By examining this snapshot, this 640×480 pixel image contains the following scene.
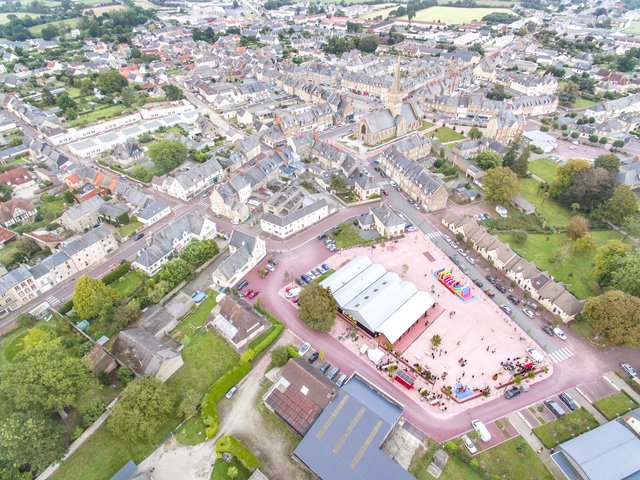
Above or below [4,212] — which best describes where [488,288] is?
above

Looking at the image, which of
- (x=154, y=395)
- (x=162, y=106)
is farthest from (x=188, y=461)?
(x=162, y=106)

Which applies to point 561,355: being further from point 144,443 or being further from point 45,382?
point 45,382

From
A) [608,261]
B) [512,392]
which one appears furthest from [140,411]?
[608,261]

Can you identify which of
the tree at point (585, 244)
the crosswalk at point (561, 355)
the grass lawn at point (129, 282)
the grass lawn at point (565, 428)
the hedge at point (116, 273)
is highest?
the tree at point (585, 244)

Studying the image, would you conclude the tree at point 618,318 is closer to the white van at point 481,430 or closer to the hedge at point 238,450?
the white van at point 481,430

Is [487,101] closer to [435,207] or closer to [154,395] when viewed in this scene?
[435,207]

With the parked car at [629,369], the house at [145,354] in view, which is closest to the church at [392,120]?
the parked car at [629,369]

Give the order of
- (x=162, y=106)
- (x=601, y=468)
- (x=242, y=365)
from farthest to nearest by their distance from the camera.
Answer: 1. (x=162, y=106)
2. (x=242, y=365)
3. (x=601, y=468)
